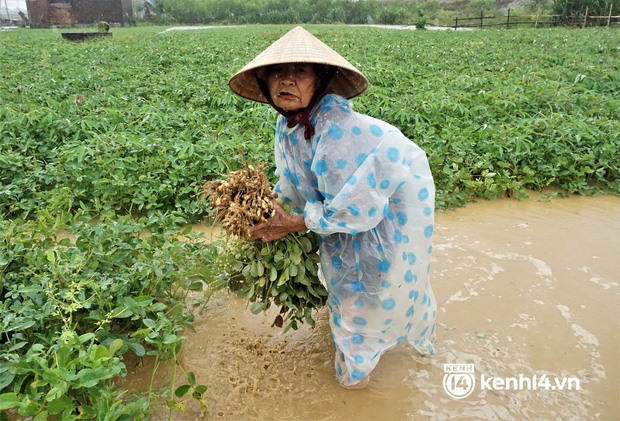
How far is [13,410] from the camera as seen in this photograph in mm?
1926

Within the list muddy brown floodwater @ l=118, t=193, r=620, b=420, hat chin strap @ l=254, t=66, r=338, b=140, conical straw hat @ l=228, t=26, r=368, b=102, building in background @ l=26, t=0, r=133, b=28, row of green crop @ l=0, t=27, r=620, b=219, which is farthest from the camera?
building in background @ l=26, t=0, r=133, b=28

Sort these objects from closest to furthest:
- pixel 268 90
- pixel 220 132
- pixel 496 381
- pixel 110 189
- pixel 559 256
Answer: pixel 268 90, pixel 496 381, pixel 559 256, pixel 110 189, pixel 220 132

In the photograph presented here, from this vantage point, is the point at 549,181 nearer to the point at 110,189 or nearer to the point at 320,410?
the point at 320,410

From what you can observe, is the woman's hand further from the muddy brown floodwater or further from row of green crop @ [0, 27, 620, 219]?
row of green crop @ [0, 27, 620, 219]

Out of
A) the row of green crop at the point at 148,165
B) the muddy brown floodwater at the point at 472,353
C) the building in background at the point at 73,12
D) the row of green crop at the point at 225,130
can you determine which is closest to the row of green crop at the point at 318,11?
the building in background at the point at 73,12

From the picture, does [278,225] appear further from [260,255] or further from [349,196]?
[349,196]

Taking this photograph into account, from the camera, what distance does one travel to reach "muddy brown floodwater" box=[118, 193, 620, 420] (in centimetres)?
207

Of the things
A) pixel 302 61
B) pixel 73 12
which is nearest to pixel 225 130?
pixel 302 61

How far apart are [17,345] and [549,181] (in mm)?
4030

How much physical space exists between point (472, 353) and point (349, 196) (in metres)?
1.22

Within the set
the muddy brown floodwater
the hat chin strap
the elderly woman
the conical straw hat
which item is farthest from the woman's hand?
the muddy brown floodwater

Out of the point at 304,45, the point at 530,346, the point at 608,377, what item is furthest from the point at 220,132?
the point at 608,377

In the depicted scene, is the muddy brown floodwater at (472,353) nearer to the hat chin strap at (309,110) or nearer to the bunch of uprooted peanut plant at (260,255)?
the bunch of uprooted peanut plant at (260,255)

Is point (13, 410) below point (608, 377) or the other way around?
the other way around
